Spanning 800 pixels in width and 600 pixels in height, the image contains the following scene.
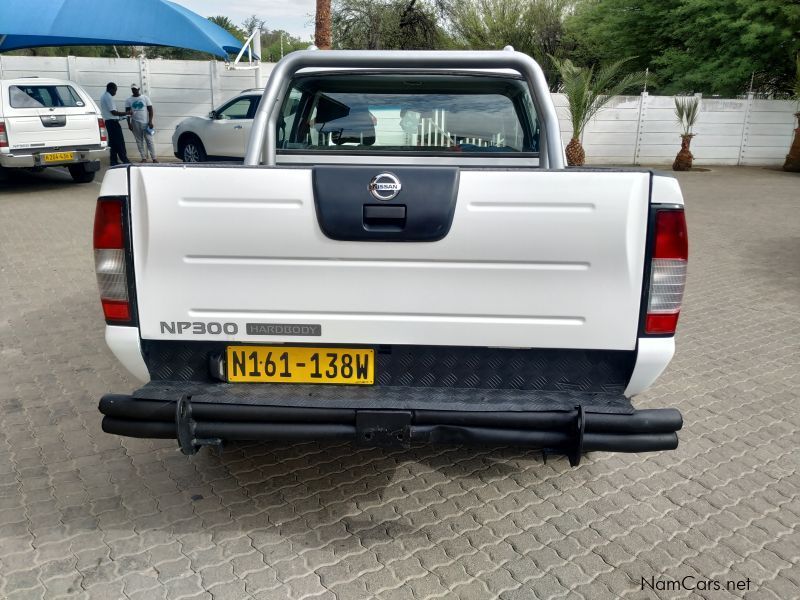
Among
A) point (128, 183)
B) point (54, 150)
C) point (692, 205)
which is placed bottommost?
point (692, 205)

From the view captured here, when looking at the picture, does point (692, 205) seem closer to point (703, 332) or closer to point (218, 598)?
point (703, 332)

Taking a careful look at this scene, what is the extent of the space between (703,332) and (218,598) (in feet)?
15.7

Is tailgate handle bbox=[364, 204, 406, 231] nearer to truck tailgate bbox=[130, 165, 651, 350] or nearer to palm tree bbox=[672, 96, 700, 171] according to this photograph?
truck tailgate bbox=[130, 165, 651, 350]

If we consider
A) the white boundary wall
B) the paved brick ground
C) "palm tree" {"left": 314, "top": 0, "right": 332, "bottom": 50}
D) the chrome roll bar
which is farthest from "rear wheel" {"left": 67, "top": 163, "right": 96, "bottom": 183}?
the chrome roll bar

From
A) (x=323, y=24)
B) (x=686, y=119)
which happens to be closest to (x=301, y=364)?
(x=323, y=24)

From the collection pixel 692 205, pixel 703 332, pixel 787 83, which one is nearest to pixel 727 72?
pixel 787 83

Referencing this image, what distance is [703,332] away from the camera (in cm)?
604

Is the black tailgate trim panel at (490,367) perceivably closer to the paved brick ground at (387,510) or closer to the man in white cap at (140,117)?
the paved brick ground at (387,510)

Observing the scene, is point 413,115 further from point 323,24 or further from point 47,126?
point 323,24

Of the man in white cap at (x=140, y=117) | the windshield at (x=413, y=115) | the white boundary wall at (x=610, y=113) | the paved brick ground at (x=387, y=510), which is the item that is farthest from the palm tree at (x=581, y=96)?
the windshield at (x=413, y=115)

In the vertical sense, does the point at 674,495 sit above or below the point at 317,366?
below

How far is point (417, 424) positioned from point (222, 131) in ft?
45.4

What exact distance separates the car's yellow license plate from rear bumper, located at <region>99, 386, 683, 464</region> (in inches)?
6.9

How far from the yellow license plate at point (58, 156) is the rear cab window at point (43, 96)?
814mm
